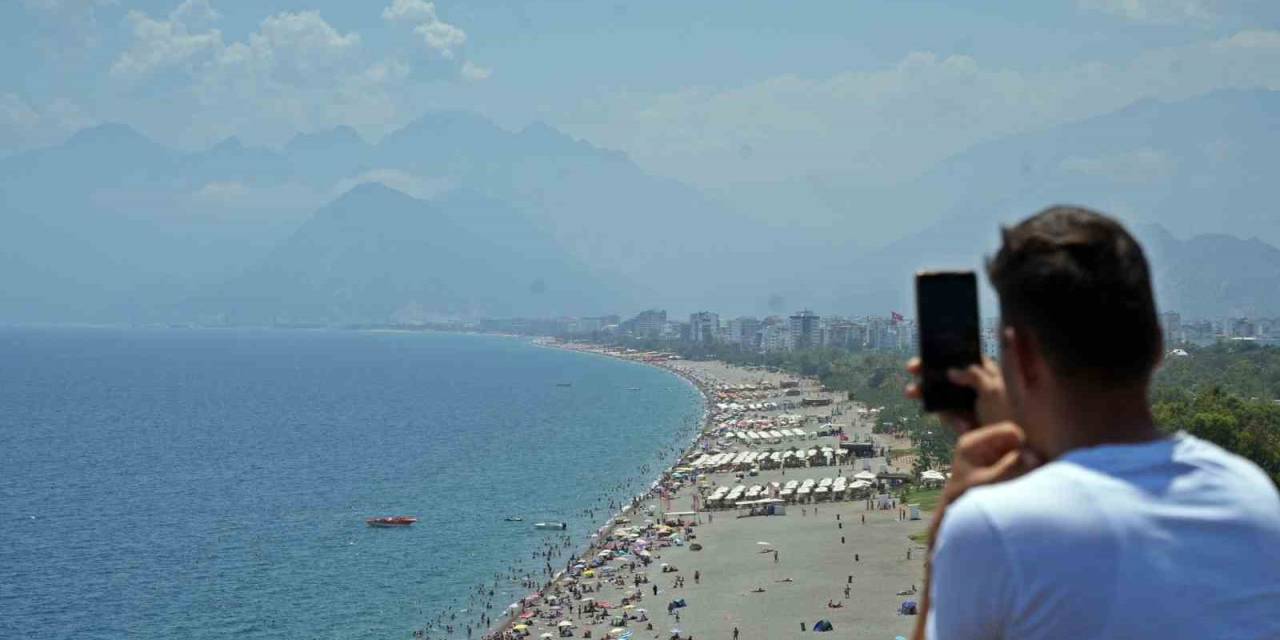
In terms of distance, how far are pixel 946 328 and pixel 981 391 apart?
0.38 ft

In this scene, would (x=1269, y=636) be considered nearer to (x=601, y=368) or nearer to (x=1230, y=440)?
(x=1230, y=440)

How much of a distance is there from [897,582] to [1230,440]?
34.8 ft

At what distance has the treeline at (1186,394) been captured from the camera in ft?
117

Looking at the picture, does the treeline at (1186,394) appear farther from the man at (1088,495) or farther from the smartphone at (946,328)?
the man at (1088,495)

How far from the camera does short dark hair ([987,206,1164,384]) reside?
1.77 metres

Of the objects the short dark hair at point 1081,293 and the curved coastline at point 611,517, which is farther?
the curved coastline at point 611,517

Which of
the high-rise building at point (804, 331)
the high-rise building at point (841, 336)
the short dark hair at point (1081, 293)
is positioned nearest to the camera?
the short dark hair at point (1081, 293)

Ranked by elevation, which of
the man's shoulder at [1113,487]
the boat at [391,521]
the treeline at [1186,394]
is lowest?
the boat at [391,521]

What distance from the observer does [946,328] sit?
78.7 inches

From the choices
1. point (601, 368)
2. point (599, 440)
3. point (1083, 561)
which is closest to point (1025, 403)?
point (1083, 561)

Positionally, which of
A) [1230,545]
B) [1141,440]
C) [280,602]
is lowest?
[280,602]

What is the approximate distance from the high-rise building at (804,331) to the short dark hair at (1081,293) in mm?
169205

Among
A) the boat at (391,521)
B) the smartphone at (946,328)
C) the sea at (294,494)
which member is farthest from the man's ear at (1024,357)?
the boat at (391,521)

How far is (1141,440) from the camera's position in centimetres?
182
